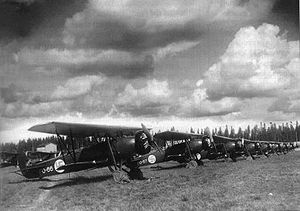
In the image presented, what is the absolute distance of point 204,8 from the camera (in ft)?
34.2

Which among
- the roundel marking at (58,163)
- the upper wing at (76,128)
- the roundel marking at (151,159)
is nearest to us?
the upper wing at (76,128)

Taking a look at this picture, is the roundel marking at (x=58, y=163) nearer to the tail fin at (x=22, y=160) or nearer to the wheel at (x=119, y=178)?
the tail fin at (x=22, y=160)

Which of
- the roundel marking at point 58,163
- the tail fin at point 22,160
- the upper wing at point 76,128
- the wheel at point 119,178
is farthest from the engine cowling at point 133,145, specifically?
the tail fin at point 22,160

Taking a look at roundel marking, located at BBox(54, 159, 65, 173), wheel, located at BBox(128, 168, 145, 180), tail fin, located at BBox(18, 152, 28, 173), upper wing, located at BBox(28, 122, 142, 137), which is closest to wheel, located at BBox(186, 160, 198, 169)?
upper wing, located at BBox(28, 122, 142, 137)

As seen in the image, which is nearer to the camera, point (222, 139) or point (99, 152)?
point (99, 152)

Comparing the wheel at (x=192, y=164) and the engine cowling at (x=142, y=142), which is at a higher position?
the engine cowling at (x=142, y=142)

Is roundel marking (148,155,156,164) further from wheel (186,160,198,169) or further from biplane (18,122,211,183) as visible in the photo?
biplane (18,122,211,183)

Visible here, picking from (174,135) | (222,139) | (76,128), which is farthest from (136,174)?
(222,139)

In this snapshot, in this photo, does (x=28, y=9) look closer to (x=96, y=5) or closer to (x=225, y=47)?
(x=96, y=5)

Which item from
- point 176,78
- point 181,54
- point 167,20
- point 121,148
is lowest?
point 121,148

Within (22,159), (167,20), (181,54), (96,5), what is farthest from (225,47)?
(22,159)

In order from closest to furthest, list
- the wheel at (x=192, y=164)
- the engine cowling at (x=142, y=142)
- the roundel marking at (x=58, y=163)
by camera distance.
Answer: the engine cowling at (x=142, y=142) → the roundel marking at (x=58, y=163) → the wheel at (x=192, y=164)

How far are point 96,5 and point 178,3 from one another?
2622 mm

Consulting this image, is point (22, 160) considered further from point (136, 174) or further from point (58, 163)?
point (136, 174)
